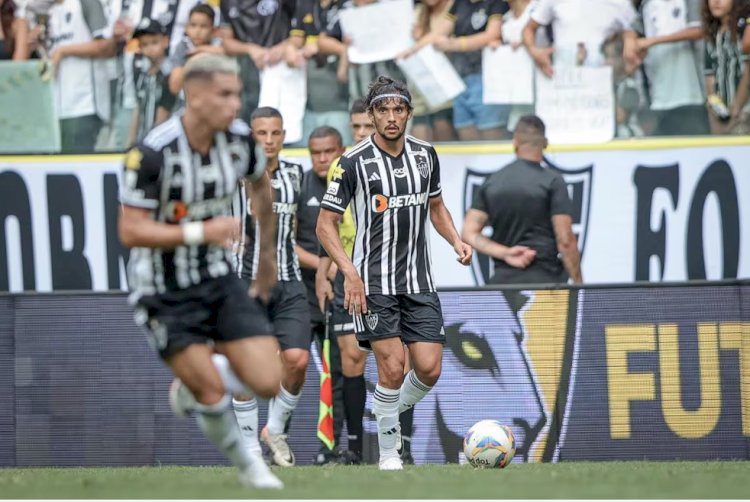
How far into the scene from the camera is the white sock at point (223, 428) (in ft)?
21.4

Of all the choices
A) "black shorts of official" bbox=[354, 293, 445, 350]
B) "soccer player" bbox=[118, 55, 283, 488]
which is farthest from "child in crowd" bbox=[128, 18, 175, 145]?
"soccer player" bbox=[118, 55, 283, 488]

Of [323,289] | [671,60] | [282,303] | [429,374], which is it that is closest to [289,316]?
[282,303]

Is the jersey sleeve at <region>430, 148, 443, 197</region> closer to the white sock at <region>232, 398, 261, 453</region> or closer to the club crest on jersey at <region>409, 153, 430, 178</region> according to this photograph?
the club crest on jersey at <region>409, 153, 430, 178</region>

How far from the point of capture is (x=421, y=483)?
7.09 meters

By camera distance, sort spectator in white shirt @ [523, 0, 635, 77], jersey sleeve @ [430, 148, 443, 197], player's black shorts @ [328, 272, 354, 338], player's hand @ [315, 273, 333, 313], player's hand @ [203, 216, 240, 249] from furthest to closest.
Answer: spectator in white shirt @ [523, 0, 635, 77] < player's hand @ [315, 273, 333, 313] < player's black shorts @ [328, 272, 354, 338] < jersey sleeve @ [430, 148, 443, 197] < player's hand @ [203, 216, 240, 249]

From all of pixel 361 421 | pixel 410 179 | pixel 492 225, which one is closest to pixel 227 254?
pixel 410 179

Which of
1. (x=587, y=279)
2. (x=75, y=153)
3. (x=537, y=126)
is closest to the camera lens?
(x=537, y=126)

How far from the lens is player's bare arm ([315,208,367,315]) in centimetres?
858

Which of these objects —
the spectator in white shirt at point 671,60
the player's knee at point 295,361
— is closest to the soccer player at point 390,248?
the player's knee at point 295,361

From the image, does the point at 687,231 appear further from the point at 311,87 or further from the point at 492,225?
the point at 311,87

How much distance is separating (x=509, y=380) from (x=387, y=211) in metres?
2.10

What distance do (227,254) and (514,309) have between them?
3.89m

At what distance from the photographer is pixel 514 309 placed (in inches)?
408

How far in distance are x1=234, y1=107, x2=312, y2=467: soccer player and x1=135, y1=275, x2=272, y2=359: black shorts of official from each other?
3302mm
